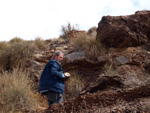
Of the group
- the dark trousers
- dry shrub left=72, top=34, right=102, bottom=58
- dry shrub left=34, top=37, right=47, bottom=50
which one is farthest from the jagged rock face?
the dark trousers


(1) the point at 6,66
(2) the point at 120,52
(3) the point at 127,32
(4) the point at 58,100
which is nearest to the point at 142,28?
(3) the point at 127,32

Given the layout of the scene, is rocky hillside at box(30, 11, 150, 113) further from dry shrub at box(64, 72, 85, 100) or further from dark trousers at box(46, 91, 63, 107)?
dark trousers at box(46, 91, 63, 107)

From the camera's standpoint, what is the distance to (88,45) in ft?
29.4

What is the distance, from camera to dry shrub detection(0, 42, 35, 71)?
959 centimetres

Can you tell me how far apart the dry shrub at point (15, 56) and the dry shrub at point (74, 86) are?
2.46 m

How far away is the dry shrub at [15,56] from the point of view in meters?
9.59

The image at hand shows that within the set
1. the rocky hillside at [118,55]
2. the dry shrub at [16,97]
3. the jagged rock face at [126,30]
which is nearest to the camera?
the dry shrub at [16,97]

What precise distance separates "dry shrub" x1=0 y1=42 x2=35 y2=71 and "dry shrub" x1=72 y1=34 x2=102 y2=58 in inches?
84.0

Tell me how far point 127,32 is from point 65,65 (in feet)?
8.88

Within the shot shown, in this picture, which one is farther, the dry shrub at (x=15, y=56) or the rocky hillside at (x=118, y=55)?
the dry shrub at (x=15, y=56)

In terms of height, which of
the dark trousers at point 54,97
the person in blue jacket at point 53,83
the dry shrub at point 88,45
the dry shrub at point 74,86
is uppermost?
the dry shrub at point 88,45

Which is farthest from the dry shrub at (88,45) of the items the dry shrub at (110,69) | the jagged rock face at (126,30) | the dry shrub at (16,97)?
the dry shrub at (16,97)

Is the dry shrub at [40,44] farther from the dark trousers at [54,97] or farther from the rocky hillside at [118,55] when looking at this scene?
the dark trousers at [54,97]

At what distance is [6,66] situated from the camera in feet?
31.9
